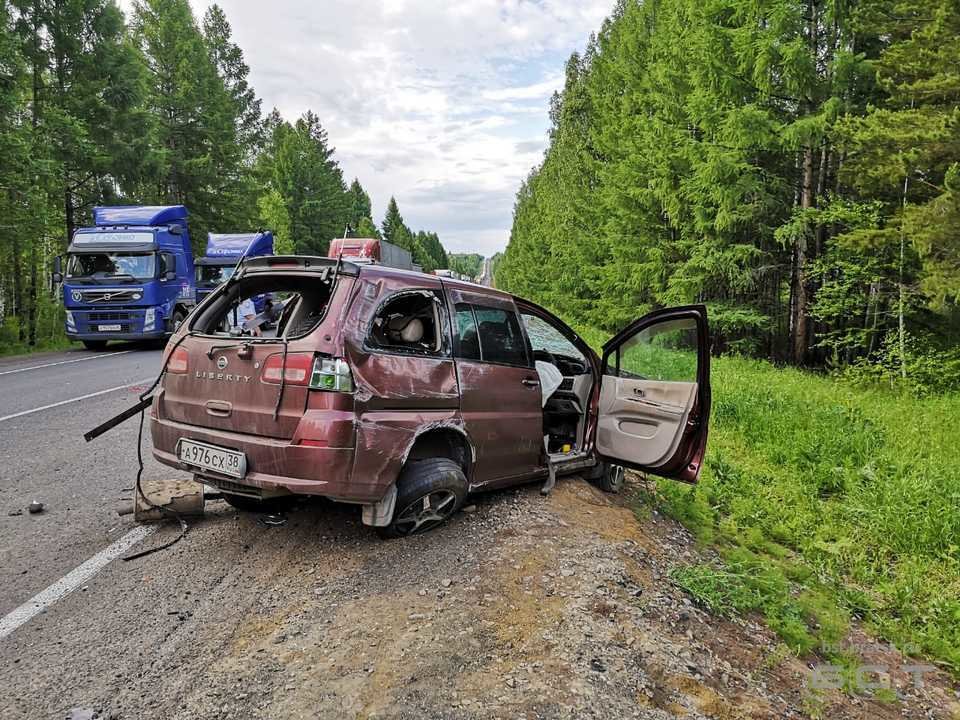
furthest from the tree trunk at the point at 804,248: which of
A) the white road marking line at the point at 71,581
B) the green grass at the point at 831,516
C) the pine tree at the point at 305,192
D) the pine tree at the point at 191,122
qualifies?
the pine tree at the point at 305,192

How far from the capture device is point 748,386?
36.1 ft

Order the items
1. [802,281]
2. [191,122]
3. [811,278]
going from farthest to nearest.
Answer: [191,122] → [802,281] → [811,278]

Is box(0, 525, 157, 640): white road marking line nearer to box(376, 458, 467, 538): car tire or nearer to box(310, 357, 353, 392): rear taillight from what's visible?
box(376, 458, 467, 538): car tire

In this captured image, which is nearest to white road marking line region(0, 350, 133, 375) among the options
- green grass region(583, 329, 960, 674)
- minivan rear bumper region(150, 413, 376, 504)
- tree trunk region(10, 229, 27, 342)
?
tree trunk region(10, 229, 27, 342)

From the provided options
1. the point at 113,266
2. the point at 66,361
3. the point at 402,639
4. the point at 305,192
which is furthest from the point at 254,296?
the point at 305,192

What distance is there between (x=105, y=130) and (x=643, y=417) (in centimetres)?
2191

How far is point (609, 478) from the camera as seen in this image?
569 cm

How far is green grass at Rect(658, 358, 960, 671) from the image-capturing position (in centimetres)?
406

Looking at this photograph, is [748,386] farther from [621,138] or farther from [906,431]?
[621,138]

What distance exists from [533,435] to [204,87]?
104 ft

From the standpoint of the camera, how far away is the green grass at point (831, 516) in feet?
13.3

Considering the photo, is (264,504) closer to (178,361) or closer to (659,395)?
(178,361)

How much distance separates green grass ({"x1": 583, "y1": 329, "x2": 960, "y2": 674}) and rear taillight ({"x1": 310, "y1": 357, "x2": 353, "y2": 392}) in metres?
2.58

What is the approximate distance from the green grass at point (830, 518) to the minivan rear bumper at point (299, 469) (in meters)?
2.28
